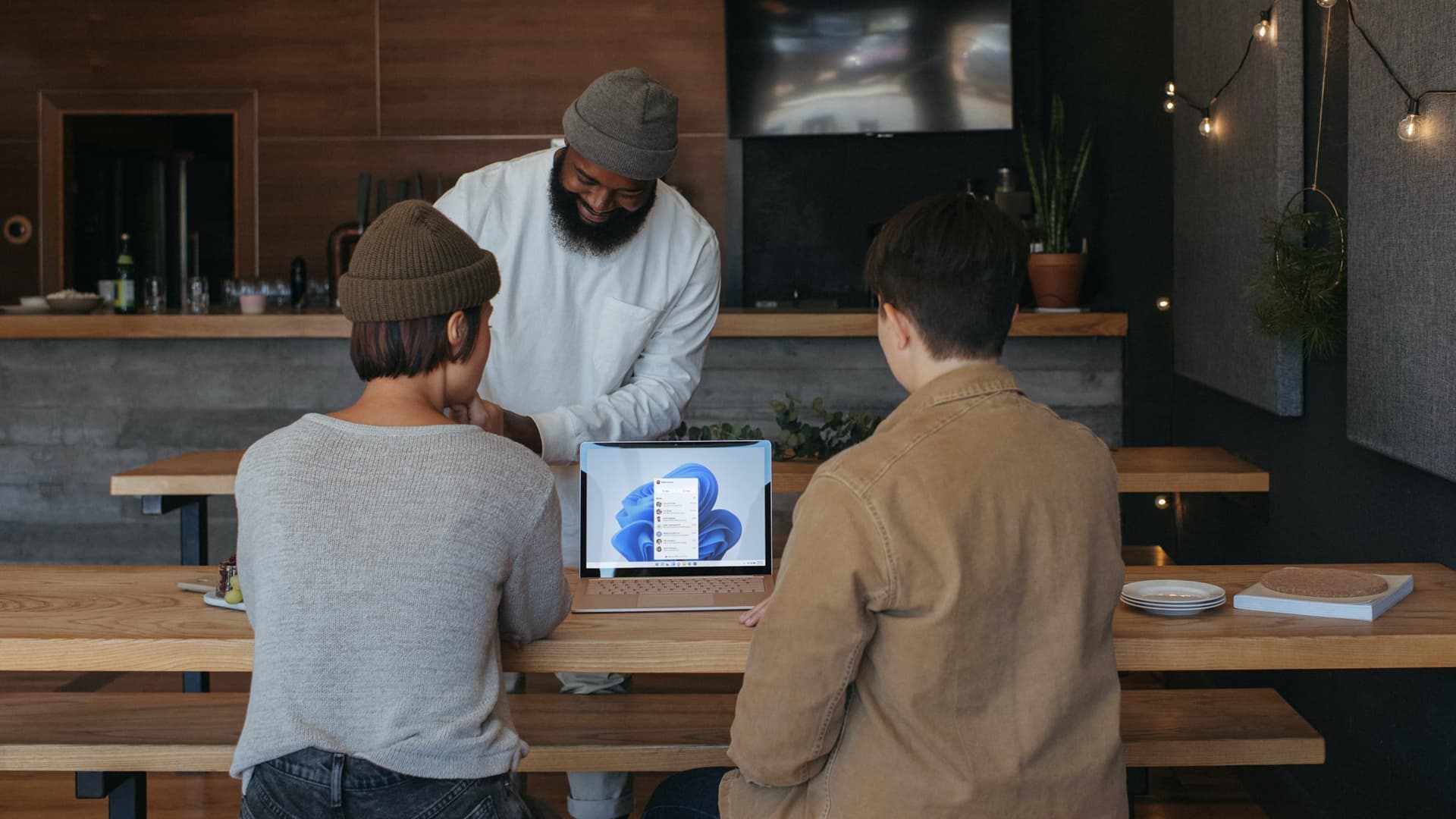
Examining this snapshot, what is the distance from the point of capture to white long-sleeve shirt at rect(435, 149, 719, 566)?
250cm

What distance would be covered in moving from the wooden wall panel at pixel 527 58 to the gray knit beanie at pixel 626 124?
12.4 feet

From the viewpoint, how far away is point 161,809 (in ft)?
9.20

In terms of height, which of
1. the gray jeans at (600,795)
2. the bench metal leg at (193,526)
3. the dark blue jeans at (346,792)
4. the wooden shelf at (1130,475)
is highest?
the wooden shelf at (1130,475)

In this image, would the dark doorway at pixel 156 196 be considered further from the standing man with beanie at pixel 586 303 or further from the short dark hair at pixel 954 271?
the short dark hair at pixel 954 271

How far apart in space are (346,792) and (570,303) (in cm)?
131

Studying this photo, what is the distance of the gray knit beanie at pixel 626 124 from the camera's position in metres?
2.17

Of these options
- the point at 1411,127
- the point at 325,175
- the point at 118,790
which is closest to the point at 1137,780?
the point at 1411,127

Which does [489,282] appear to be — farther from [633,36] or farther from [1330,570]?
[633,36]

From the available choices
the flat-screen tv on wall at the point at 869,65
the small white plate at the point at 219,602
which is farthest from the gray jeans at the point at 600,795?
the flat-screen tv on wall at the point at 869,65

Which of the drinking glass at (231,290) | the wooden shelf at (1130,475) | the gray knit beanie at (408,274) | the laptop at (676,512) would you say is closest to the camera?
the gray knit beanie at (408,274)

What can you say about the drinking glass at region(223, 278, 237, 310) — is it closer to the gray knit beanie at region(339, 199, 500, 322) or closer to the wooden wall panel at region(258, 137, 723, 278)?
the wooden wall panel at region(258, 137, 723, 278)

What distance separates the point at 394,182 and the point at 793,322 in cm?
267

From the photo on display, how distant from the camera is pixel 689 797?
165 cm

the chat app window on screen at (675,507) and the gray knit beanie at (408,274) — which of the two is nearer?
the gray knit beanie at (408,274)
